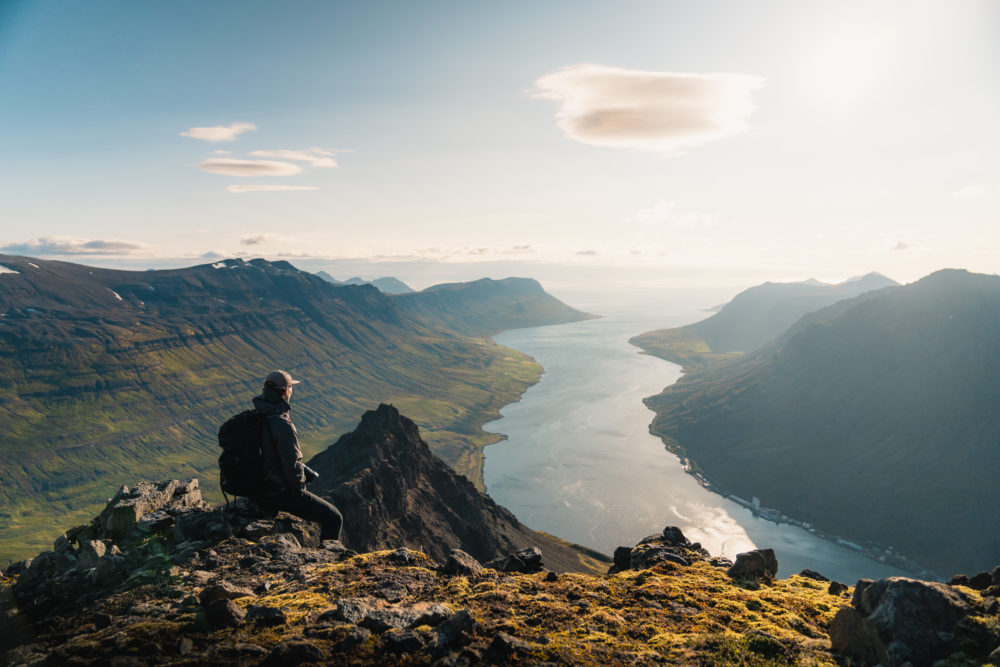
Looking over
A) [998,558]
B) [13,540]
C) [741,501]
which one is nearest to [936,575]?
[998,558]

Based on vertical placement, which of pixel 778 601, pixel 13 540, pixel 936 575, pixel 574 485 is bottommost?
pixel 13 540

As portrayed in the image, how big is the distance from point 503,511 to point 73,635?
110m

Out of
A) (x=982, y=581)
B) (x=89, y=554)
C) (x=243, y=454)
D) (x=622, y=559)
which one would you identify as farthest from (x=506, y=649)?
(x=982, y=581)

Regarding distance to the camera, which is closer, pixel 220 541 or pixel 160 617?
pixel 160 617

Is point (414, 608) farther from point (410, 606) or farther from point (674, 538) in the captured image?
point (674, 538)

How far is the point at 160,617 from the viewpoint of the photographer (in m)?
11.3

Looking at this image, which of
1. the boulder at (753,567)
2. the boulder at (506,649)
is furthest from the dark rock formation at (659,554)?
the boulder at (506,649)

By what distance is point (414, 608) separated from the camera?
38.0ft

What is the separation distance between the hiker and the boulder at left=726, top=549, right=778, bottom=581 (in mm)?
14474

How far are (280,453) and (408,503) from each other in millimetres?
83423

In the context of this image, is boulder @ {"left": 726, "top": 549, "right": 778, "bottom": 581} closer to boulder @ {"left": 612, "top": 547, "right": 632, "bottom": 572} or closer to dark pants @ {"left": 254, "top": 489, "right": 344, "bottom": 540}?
boulder @ {"left": 612, "top": 547, "right": 632, "bottom": 572}

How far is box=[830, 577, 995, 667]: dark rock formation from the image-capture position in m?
9.80

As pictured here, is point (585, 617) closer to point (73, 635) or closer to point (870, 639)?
point (870, 639)

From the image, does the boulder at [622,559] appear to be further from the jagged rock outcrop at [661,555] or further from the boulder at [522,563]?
the boulder at [522,563]
